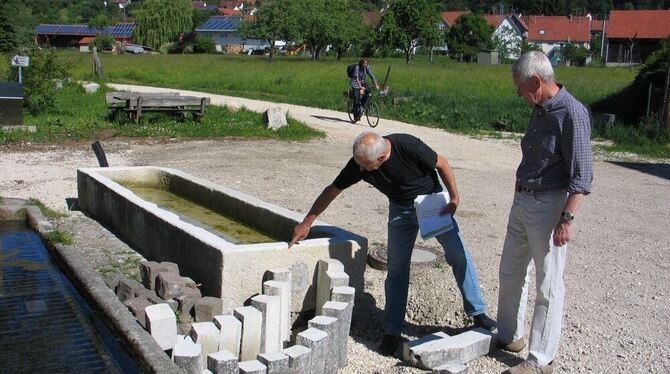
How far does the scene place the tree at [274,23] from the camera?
228 ft

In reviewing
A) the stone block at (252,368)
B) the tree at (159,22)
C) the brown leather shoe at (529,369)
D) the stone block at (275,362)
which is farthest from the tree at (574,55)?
the stone block at (252,368)

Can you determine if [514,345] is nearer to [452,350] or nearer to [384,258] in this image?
[452,350]

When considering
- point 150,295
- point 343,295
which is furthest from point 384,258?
point 150,295

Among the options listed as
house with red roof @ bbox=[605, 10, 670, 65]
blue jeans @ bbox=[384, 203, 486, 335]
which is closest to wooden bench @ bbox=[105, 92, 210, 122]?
blue jeans @ bbox=[384, 203, 486, 335]

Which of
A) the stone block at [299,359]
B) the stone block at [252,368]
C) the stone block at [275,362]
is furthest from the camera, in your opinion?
the stone block at [299,359]

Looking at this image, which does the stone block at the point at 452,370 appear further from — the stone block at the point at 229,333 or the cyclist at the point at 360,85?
the cyclist at the point at 360,85

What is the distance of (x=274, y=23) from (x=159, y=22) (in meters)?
27.1

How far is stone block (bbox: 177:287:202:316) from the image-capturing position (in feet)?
18.1

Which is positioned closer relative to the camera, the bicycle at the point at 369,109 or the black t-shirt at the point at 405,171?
the black t-shirt at the point at 405,171

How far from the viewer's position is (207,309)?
5359 mm

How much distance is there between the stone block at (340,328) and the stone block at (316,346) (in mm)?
210

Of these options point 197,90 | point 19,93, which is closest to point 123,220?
point 19,93

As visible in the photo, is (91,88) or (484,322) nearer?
(484,322)

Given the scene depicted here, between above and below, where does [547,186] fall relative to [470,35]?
below
